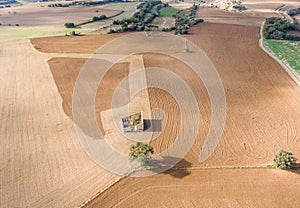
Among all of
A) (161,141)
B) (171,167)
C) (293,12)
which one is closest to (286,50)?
(161,141)

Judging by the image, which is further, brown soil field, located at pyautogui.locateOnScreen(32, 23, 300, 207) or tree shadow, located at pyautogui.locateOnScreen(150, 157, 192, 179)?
tree shadow, located at pyautogui.locateOnScreen(150, 157, 192, 179)

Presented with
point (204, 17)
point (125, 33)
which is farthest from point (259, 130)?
point (204, 17)

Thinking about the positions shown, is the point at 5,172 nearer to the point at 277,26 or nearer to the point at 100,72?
the point at 100,72

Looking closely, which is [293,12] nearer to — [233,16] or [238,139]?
[233,16]

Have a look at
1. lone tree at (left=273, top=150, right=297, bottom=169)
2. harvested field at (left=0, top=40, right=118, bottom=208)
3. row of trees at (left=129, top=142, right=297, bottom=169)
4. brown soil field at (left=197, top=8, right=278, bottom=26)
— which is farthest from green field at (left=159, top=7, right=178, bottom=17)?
lone tree at (left=273, top=150, right=297, bottom=169)

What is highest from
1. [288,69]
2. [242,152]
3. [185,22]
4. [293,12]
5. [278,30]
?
[185,22]

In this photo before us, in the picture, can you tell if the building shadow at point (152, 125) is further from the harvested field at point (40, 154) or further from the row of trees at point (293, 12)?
the row of trees at point (293, 12)

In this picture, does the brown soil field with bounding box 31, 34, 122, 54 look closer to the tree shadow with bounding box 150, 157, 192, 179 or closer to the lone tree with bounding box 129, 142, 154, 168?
the lone tree with bounding box 129, 142, 154, 168

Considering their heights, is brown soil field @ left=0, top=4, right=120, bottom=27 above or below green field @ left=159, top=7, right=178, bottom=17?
above
